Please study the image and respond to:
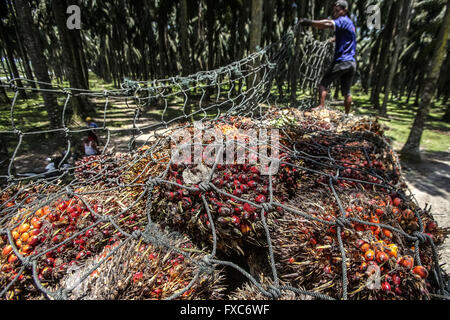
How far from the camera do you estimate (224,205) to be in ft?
3.82

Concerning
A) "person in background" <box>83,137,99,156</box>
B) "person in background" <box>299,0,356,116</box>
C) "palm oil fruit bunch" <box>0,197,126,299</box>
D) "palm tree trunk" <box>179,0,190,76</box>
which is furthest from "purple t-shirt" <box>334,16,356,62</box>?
"palm tree trunk" <box>179,0,190,76</box>

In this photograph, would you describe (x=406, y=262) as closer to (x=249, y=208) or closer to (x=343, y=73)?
(x=249, y=208)

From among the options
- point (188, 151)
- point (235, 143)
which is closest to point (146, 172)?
point (188, 151)

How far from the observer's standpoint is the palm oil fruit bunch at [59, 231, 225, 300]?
897mm

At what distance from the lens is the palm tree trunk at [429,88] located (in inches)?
204

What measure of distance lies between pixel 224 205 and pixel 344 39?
13.4 ft

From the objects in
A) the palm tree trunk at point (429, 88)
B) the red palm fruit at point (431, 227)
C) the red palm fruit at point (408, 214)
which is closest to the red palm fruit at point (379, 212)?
the red palm fruit at point (408, 214)

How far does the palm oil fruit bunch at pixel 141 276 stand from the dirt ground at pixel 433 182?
289cm

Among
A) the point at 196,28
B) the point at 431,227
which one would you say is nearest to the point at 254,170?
the point at 431,227

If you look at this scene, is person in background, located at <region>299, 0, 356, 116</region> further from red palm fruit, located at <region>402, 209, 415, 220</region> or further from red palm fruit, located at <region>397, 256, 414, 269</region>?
red palm fruit, located at <region>397, 256, 414, 269</region>

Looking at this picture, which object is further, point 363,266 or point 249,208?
point 249,208

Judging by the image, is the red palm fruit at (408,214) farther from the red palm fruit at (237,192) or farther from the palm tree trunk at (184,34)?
the palm tree trunk at (184,34)
